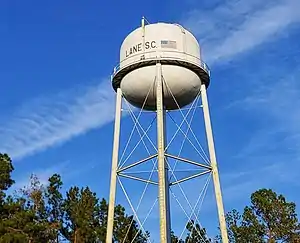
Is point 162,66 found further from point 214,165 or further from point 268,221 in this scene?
point 268,221

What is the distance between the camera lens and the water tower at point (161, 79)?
955 inches

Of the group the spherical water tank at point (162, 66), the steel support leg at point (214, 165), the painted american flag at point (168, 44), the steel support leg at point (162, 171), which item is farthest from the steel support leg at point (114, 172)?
the steel support leg at point (214, 165)

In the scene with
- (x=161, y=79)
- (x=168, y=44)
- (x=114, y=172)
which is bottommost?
(x=114, y=172)

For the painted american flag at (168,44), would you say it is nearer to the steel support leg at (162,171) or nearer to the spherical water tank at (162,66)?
the spherical water tank at (162,66)

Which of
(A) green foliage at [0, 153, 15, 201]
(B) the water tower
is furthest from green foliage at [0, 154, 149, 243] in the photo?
(B) the water tower

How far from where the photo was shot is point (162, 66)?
80.4ft

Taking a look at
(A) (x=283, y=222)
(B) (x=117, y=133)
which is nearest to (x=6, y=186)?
(B) (x=117, y=133)

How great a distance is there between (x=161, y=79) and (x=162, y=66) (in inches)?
26.3

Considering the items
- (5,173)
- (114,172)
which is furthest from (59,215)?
(114,172)

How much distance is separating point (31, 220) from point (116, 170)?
11084 mm

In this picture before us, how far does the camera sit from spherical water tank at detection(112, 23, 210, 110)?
80.5ft

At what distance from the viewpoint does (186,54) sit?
82.4 ft

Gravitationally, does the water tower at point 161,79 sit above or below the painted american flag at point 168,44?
below

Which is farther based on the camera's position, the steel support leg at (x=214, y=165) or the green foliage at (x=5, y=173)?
the green foliage at (x=5, y=173)
